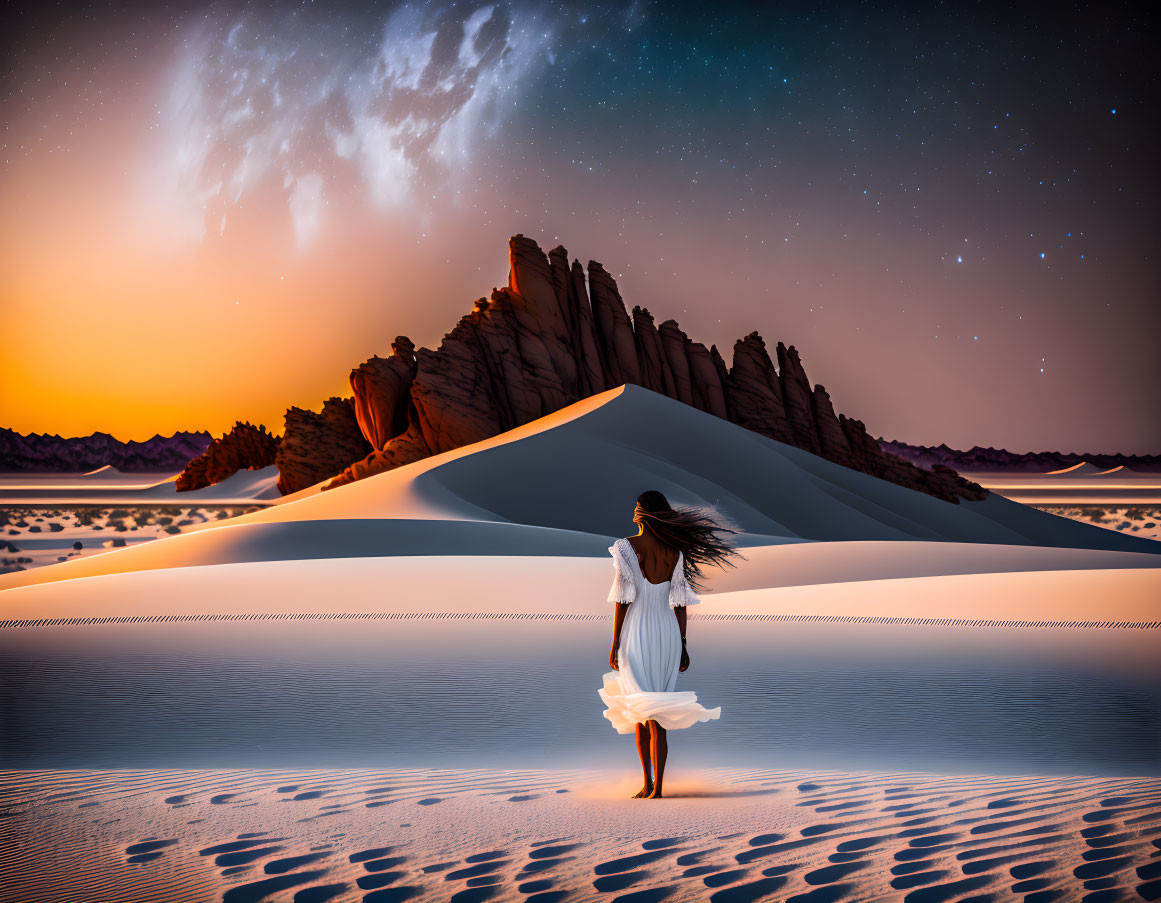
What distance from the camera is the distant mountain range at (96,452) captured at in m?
156

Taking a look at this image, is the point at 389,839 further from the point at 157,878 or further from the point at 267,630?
the point at 267,630

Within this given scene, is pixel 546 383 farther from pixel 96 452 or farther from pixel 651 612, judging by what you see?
pixel 96 452

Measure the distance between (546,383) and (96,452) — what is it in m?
150

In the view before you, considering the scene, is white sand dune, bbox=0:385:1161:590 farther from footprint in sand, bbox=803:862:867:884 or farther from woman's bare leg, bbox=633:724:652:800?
footprint in sand, bbox=803:862:867:884

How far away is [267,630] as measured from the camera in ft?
35.0

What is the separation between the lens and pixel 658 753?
17.5ft

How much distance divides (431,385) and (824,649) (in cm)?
4124

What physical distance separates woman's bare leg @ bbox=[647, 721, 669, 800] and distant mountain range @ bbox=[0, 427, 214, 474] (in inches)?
6449

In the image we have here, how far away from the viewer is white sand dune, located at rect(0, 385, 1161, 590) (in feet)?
71.2

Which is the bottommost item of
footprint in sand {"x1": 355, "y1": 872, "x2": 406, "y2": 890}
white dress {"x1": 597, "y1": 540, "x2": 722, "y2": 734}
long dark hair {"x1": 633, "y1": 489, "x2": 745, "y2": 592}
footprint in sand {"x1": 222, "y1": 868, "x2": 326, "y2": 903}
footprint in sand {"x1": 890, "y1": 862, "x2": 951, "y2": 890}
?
footprint in sand {"x1": 890, "y1": 862, "x2": 951, "y2": 890}

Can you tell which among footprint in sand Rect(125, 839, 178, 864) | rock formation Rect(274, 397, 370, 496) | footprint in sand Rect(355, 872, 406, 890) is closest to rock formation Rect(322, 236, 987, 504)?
rock formation Rect(274, 397, 370, 496)

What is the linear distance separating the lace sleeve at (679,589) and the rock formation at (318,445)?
5595cm

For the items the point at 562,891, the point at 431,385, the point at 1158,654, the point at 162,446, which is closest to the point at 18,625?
the point at 562,891

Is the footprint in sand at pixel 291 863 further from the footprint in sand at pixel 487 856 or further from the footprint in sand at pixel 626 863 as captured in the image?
the footprint in sand at pixel 626 863
